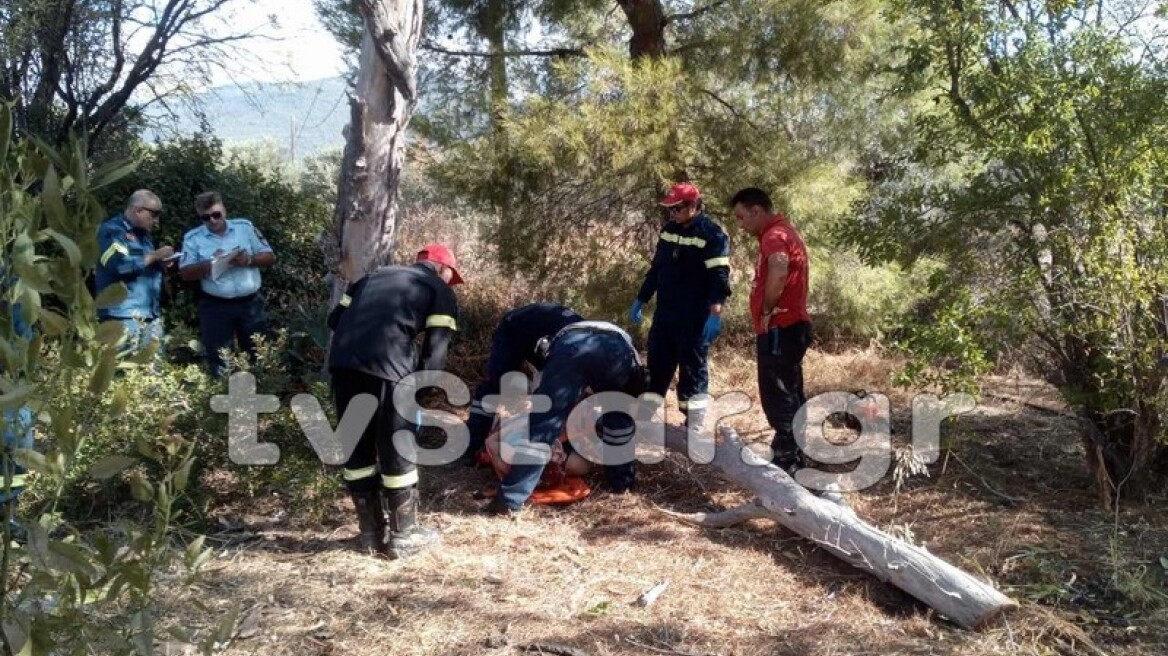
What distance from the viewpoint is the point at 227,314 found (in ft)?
20.4

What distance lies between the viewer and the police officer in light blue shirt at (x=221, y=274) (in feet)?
20.1

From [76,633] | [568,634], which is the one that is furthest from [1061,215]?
[76,633]

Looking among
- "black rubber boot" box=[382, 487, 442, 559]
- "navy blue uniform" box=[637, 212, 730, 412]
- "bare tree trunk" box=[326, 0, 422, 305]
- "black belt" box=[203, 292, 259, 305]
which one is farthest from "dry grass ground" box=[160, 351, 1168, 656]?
"black belt" box=[203, 292, 259, 305]

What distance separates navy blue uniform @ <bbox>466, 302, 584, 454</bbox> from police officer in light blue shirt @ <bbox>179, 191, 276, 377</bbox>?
5.42 feet

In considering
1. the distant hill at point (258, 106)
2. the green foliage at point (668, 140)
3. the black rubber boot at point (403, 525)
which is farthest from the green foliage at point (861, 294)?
the distant hill at point (258, 106)

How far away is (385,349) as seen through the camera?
426 cm

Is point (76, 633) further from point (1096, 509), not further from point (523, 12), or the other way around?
point (523, 12)

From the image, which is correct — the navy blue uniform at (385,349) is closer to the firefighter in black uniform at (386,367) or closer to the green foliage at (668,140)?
the firefighter in black uniform at (386,367)

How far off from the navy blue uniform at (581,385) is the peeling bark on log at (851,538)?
58 cm

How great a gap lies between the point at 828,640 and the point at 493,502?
81.4 inches

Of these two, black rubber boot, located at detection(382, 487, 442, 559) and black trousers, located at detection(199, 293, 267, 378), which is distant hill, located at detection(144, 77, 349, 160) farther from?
black rubber boot, located at detection(382, 487, 442, 559)

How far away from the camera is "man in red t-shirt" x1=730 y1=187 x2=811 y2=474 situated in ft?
16.9

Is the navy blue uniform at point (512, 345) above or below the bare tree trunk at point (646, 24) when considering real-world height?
below

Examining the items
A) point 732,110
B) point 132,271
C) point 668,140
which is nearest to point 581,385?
point 668,140
